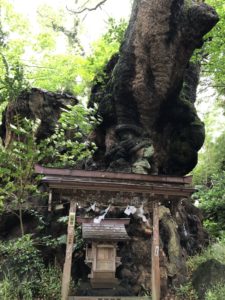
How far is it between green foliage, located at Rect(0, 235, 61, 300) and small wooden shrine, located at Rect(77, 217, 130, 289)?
3.44ft

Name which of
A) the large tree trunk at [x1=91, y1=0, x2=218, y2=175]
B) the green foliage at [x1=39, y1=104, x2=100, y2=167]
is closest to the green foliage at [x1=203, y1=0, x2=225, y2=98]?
the large tree trunk at [x1=91, y1=0, x2=218, y2=175]

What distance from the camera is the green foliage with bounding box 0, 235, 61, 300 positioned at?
6.25 metres

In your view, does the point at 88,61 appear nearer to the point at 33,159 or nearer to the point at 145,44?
the point at 145,44

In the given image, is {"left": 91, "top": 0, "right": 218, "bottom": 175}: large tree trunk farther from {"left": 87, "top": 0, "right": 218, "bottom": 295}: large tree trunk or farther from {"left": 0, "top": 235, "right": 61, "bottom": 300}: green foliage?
{"left": 0, "top": 235, "right": 61, "bottom": 300}: green foliage

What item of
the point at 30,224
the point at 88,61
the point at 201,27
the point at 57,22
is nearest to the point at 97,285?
the point at 30,224

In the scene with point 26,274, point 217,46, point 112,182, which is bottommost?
point 26,274

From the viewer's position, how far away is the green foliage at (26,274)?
625 cm

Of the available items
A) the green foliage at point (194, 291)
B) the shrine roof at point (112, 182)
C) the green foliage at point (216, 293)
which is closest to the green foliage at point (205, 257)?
Answer: the green foliage at point (194, 291)

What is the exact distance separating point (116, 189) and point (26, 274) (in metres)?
3.03

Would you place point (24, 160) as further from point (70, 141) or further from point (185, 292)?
point (185, 292)

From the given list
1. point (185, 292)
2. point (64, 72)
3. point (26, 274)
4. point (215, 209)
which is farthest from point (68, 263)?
point (64, 72)

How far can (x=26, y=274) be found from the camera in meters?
6.84

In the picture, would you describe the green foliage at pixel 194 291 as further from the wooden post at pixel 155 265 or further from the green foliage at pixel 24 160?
the green foliage at pixel 24 160

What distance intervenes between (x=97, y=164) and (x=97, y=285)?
517 cm
